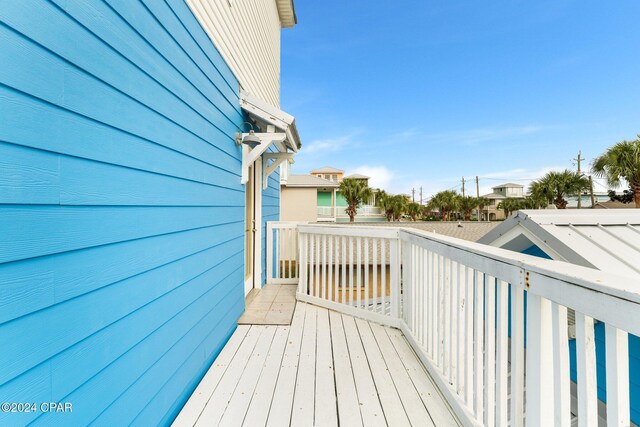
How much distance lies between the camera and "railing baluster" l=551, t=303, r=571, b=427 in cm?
87

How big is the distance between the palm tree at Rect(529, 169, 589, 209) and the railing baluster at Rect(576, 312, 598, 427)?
2123 centimetres

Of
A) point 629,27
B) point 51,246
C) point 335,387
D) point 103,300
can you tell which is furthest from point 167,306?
point 629,27

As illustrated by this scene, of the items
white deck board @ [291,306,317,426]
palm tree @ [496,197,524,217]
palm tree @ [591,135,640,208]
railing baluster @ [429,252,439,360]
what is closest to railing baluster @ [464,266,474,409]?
railing baluster @ [429,252,439,360]

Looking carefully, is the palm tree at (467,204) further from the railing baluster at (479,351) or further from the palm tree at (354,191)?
the railing baluster at (479,351)

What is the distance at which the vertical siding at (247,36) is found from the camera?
7.64 ft

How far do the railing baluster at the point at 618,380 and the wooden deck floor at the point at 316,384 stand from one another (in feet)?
3.56

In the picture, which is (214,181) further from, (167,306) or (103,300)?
(103,300)

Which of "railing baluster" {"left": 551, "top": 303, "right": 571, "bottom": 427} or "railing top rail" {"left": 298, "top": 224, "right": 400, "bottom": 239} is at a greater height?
"railing top rail" {"left": 298, "top": 224, "right": 400, "bottom": 239}

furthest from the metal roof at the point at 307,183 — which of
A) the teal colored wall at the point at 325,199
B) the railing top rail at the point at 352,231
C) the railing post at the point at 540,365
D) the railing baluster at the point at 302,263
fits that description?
the railing post at the point at 540,365

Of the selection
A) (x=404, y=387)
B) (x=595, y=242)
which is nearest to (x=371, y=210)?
(x=595, y=242)

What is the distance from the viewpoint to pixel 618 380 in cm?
70

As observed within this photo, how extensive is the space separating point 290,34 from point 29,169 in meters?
12.2

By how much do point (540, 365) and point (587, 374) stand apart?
0.20m

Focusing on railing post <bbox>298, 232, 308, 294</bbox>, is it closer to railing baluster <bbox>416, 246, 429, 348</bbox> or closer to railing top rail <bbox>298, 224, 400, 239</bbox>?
railing top rail <bbox>298, 224, 400, 239</bbox>
